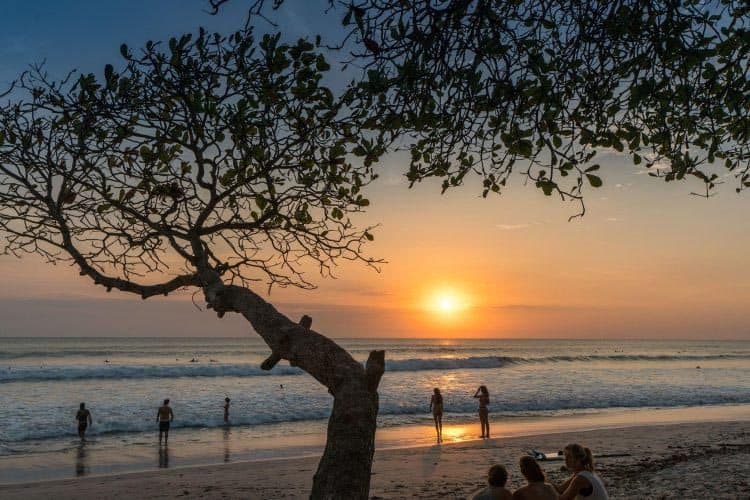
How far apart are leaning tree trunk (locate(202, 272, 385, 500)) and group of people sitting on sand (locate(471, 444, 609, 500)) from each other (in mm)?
3074

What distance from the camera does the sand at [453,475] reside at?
38.8 feet

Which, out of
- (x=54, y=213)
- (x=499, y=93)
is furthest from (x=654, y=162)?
(x=54, y=213)

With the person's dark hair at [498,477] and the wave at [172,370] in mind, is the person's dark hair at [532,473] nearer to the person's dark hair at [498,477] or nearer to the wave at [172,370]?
the person's dark hair at [498,477]

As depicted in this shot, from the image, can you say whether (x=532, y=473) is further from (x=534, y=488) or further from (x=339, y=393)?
(x=339, y=393)

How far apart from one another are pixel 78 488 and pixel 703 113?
1459 cm

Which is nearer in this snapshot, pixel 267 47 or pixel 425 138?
pixel 267 47

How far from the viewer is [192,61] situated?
5.78 metres

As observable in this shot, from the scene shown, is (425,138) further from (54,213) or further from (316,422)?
(316,422)

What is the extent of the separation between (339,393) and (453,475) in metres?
11.6

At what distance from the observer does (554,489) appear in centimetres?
680

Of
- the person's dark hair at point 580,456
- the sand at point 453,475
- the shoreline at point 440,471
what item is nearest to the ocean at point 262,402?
the shoreline at point 440,471

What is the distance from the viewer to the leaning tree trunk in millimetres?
3932

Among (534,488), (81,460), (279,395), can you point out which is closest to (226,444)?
(81,460)

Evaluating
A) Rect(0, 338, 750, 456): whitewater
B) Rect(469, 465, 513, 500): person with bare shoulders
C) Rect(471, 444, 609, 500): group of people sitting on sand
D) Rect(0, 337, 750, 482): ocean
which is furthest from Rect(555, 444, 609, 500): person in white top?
Rect(0, 338, 750, 456): whitewater
